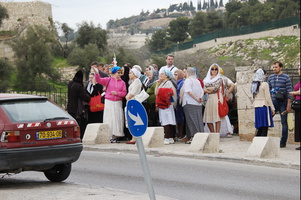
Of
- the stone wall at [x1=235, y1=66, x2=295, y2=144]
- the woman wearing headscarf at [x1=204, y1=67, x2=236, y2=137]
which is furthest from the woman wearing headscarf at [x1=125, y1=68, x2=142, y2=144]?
the stone wall at [x1=235, y1=66, x2=295, y2=144]

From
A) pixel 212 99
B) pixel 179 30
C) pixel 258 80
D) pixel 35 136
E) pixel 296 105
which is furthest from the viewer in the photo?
pixel 179 30

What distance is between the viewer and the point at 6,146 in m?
9.62

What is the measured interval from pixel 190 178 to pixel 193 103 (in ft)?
17.2

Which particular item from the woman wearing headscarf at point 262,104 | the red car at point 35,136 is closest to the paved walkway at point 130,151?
the red car at point 35,136

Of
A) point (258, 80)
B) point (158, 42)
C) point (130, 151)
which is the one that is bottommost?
point (130, 151)

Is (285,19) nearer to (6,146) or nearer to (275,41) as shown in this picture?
(275,41)

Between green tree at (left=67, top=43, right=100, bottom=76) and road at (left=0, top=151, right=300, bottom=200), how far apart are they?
6115 centimetres

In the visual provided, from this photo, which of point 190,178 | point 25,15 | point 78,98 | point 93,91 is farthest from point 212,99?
point 25,15

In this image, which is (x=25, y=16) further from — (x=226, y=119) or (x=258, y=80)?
(x=258, y=80)

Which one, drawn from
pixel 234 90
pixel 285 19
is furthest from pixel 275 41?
pixel 234 90

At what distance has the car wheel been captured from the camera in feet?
35.1

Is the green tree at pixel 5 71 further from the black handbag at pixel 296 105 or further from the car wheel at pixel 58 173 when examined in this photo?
the car wheel at pixel 58 173

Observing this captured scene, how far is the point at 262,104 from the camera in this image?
1484 centimetres

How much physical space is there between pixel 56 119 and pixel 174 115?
674cm
